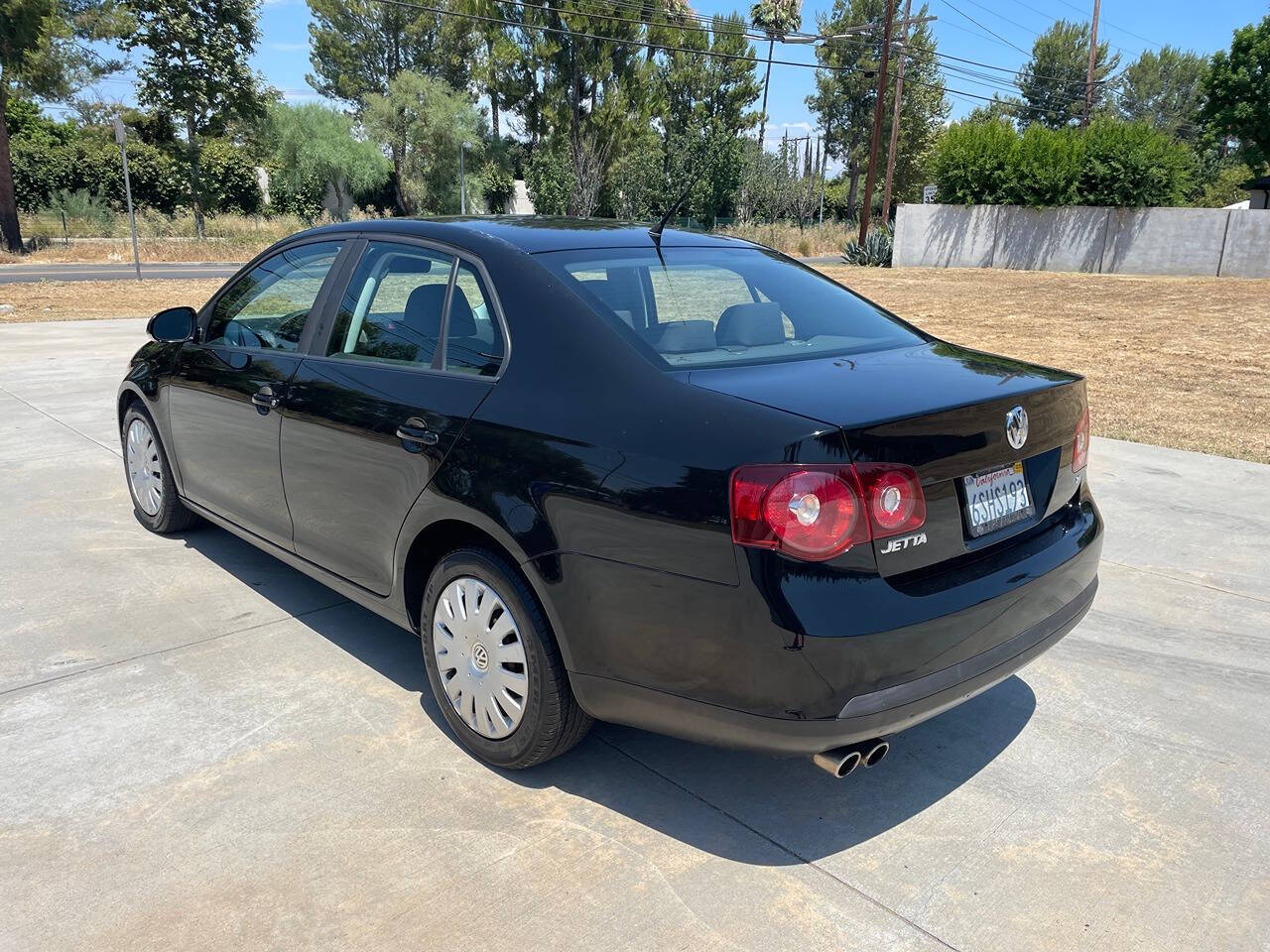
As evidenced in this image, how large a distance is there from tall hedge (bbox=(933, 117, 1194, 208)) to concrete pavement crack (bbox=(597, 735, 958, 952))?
30576 millimetres

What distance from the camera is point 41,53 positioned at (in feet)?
102

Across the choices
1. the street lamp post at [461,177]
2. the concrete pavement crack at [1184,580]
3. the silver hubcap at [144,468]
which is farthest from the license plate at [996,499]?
the street lamp post at [461,177]

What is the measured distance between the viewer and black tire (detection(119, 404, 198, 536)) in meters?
4.95

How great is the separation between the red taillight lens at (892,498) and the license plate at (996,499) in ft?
0.72

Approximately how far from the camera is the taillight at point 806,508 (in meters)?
2.28

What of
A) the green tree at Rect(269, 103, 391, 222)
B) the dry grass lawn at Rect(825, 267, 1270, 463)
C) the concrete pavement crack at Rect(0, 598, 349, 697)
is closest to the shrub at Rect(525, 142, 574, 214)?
the green tree at Rect(269, 103, 391, 222)

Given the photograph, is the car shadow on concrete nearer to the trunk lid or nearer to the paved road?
the trunk lid

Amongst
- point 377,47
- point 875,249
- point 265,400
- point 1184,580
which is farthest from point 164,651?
→ point 377,47

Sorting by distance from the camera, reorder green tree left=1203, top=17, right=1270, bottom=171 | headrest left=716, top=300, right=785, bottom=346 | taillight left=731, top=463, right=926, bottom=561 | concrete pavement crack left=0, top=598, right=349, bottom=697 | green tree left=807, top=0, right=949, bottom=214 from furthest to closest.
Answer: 1. green tree left=807, top=0, right=949, bottom=214
2. green tree left=1203, top=17, right=1270, bottom=171
3. concrete pavement crack left=0, top=598, right=349, bottom=697
4. headrest left=716, top=300, right=785, bottom=346
5. taillight left=731, top=463, right=926, bottom=561

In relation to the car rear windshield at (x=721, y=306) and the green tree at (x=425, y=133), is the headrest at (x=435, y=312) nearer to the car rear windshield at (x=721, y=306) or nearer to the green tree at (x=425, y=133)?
the car rear windshield at (x=721, y=306)

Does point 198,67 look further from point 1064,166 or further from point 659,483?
point 659,483

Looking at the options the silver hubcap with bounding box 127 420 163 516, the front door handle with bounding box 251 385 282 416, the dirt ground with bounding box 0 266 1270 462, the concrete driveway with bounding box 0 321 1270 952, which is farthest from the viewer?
the dirt ground with bounding box 0 266 1270 462

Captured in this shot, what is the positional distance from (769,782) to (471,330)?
1.73m

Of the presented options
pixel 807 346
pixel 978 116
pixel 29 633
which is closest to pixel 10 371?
pixel 29 633
